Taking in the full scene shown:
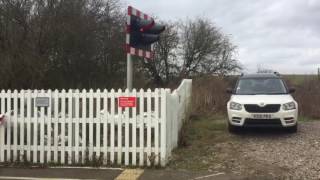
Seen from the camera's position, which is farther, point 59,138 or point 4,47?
point 4,47

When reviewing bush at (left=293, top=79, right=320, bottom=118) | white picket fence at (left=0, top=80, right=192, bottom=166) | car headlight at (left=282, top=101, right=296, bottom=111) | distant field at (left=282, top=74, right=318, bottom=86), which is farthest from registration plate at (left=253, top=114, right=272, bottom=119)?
distant field at (left=282, top=74, right=318, bottom=86)

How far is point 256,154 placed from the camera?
12.9 m

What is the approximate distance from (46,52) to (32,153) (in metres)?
18.0

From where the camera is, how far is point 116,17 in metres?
36.6

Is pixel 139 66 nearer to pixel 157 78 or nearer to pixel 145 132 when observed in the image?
pixel 157 78

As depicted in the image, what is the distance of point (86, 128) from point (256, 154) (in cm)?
386

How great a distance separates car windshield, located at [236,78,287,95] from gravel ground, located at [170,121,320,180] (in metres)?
1.13

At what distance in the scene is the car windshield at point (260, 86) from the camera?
16625 mm

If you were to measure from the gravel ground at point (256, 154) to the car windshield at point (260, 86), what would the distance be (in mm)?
1135

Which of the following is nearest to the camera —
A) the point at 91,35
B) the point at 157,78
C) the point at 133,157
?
the point at 133,157

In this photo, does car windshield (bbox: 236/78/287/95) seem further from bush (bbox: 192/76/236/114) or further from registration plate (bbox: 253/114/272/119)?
bush (bbox: 192/76/236/114)

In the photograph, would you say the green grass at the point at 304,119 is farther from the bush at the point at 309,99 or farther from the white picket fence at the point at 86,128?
the white picket fence at the point at 86,128

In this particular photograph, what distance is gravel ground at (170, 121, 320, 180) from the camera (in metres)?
11.3

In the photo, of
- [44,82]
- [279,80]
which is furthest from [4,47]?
[279,80]
